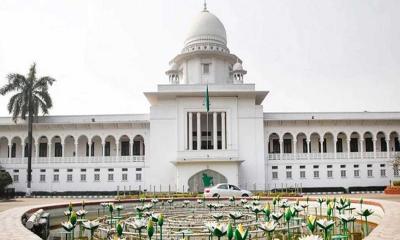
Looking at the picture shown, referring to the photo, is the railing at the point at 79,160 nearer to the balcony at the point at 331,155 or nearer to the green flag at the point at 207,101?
the green flag at the point at 207,101

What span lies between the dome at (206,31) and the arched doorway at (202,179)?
14848 millimetres

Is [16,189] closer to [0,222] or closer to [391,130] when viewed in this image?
[0,222]

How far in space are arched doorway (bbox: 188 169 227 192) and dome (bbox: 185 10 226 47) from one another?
14.8 metres

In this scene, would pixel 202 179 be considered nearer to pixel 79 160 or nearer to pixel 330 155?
pixel 79 160

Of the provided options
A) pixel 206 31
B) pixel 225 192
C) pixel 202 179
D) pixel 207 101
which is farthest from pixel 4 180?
pixel 206 31

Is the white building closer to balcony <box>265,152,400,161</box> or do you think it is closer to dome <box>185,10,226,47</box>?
balcony <box>265,152,400,161</box>

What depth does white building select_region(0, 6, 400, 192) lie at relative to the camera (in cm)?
3978

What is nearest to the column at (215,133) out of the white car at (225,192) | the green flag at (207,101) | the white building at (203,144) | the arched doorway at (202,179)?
the white building at (203,144)

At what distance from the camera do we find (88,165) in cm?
4188

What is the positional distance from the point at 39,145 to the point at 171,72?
15084mm

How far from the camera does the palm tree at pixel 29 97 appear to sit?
4006 cm

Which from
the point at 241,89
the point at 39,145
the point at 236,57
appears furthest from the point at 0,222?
the point at 236,57

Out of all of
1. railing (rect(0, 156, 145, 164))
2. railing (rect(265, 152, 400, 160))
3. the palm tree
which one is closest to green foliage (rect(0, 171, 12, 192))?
the palm tree

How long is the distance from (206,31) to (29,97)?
18.5 m
